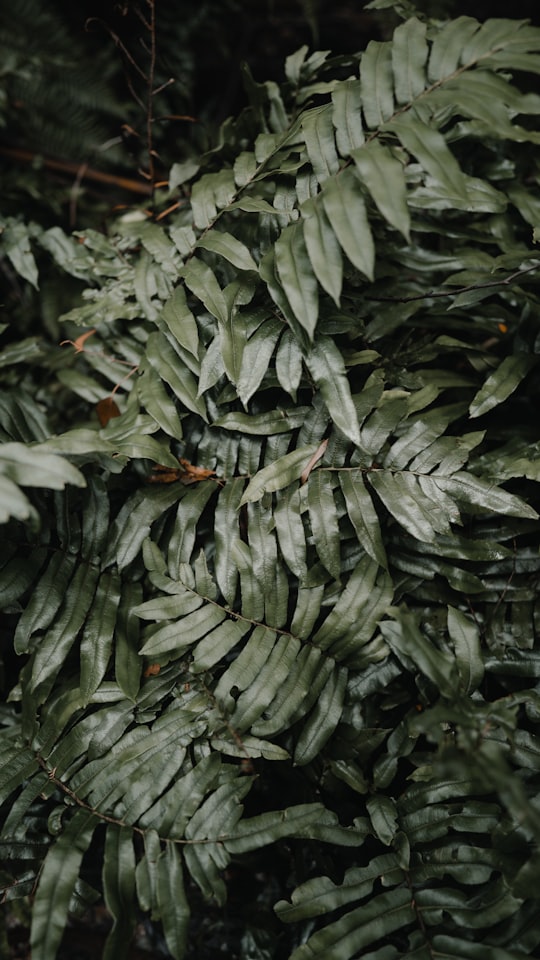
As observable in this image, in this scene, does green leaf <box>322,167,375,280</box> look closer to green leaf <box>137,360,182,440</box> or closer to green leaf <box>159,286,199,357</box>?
green leaf <box>159,286,199,357</box>

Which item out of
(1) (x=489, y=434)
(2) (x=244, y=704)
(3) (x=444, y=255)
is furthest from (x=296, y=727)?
(3) (x=444, y=255)

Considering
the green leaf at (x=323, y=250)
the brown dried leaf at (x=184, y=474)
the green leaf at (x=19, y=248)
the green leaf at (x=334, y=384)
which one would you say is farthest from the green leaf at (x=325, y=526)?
the green leaf at (x=19, y=248)

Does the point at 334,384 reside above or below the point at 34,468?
below

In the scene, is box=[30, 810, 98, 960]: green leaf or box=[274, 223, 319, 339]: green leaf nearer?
box=[30, 810, 98, 960]: green leaf

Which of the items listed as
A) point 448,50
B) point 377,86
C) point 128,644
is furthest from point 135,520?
point 448,50

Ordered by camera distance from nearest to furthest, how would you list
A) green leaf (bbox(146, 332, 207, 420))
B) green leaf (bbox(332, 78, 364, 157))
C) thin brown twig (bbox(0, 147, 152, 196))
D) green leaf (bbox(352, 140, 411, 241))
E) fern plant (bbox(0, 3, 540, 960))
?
green leaf (bbox(352, 140, 411, 241)), fern plant (bbox(0, 3, 540, 960)), green leaf (bbox(332, 78, 364, 157)), green leaf (bbox(146, 332, 207, 420)), thin brown twig (bbox(0, 147, 152, 196))

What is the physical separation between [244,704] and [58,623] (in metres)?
0.42

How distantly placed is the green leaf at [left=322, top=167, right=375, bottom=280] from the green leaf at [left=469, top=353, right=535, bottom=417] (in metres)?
0.47

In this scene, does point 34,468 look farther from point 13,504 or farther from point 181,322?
point 181,322

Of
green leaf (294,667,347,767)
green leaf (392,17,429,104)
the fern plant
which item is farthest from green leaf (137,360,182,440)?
green leaf (392,17,429,104)

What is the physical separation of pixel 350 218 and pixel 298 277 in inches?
5.2

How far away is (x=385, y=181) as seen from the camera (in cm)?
98

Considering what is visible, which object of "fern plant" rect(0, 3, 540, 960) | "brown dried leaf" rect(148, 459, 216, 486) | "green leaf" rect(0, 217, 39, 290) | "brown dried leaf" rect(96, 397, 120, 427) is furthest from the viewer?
"green leaf" rect(0, 217, 39, 290)

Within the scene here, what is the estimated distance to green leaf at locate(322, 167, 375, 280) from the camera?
971 millimetres
